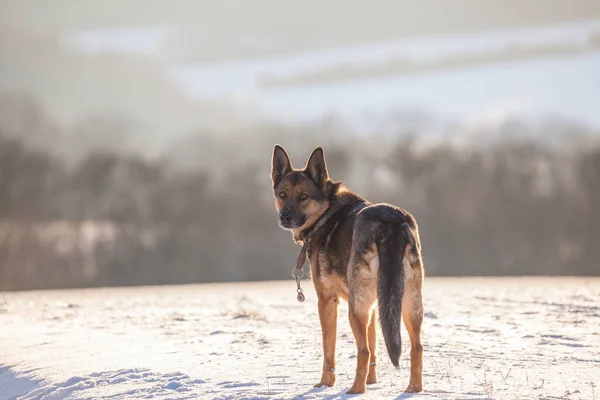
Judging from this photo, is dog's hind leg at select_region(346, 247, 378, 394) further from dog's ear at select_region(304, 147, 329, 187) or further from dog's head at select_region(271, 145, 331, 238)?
dog's ear at select_region(304, 147, 329, 187)

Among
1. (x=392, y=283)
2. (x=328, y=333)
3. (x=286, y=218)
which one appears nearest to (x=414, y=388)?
(x=328, y=333)

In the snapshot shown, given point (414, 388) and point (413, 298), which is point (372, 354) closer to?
point (414, 388)

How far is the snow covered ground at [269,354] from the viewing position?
9.71 meters

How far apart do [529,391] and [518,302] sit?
12741mm

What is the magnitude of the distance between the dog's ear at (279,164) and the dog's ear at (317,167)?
435mm

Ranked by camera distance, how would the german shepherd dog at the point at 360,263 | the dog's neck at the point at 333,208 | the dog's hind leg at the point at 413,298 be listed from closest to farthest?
1. the german shepherd dog at the point at 360,263
2. the dog's hind leg at the point at 413,298
3. the dog's neck at the point at 333,208

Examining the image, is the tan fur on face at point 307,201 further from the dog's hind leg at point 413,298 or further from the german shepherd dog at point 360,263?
the dog's hind leg at point 413,298

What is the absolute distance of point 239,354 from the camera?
40.6 feet

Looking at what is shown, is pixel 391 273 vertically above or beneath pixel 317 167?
beneath

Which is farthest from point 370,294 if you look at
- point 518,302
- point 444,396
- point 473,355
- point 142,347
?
point 518,302

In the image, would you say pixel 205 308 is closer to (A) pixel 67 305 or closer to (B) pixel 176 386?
(A) pixel 67 305

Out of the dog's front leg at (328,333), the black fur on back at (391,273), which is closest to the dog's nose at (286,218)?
the dog's front leg at (328,333)

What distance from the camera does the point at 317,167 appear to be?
10922 millimetres

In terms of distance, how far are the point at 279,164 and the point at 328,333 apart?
281 centimetres
